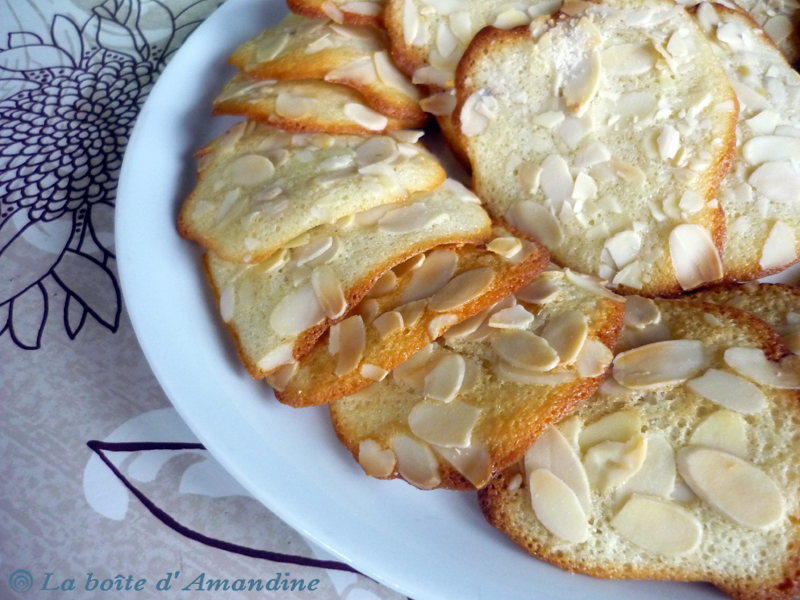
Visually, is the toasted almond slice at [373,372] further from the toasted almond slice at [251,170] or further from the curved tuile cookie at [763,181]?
the curved tuile cookie at [763,181]

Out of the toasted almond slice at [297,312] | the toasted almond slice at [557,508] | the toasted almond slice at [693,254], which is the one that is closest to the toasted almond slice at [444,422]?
the toasted almond slice at [557,508]

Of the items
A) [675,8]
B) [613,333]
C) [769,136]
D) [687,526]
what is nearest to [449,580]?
[687,526]

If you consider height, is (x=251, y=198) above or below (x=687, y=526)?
above

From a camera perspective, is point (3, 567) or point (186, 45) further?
point (186, 45)

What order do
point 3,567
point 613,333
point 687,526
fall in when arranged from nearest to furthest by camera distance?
point 687,526 < point 613,333 < point 3,567

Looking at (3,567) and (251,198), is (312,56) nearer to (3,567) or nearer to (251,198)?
(251,198)

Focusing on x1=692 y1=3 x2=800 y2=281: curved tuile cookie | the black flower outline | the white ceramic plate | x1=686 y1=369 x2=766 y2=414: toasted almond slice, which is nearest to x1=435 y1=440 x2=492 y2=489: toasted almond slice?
the white ceramic plate
